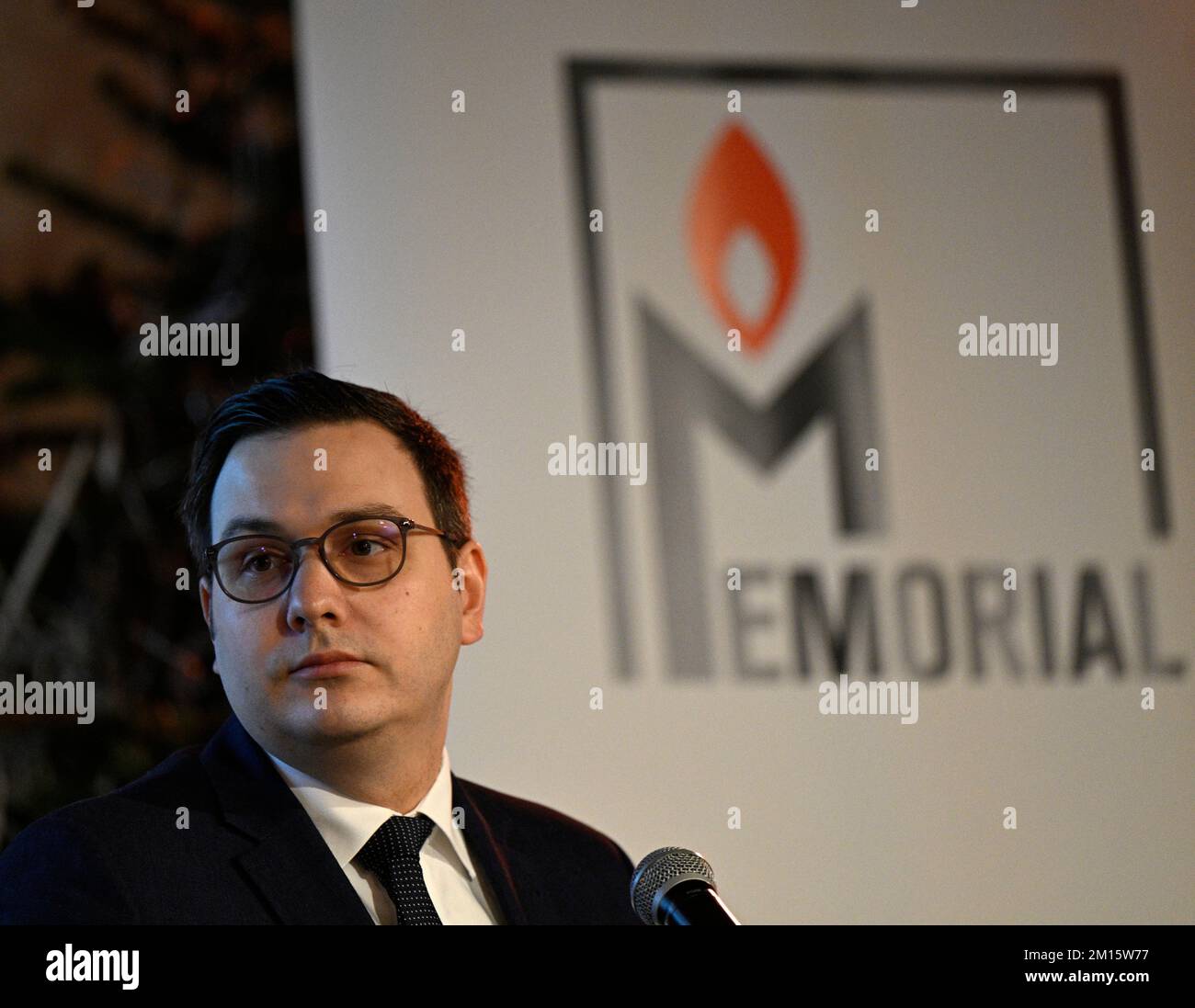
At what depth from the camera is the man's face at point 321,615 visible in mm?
1855

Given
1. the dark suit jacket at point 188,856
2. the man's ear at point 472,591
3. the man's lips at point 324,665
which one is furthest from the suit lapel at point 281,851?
the man's ear at point 472,591

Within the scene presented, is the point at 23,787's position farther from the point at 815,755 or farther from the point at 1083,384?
the point at 1083,384

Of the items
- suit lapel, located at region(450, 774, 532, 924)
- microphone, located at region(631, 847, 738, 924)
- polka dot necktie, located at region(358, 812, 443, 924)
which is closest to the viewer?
microphone, located at region(631, 847, 738, 924)

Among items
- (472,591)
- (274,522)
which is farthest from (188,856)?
(472,591)

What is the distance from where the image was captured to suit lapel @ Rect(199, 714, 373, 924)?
1.75m

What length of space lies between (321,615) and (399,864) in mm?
366

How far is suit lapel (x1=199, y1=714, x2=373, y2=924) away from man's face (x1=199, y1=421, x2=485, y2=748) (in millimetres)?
66

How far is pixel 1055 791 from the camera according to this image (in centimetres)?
245

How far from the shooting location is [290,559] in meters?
1.87

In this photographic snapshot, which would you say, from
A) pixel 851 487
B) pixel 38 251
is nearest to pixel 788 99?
pixel 851 487

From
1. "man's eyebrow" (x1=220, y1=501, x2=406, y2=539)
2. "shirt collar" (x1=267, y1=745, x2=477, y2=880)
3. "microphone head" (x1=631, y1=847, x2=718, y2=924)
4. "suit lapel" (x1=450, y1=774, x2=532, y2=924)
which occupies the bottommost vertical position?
"suit lapel" (x1=450, y1=774, x2=532, y2=924)

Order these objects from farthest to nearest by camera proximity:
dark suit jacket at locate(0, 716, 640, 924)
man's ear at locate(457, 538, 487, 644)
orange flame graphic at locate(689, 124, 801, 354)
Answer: orange flame graphic at locate(689, 124, 801, 354), man's ear at locate(457, 538, 487, 644), dark suit jacket at locate(0, 716, 640, 924)

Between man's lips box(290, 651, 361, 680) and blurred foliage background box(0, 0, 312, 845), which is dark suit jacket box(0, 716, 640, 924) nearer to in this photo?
man's lips box(290, 651, 361, 680)

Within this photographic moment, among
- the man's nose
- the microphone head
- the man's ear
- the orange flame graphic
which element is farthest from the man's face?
the orange flame graphic
